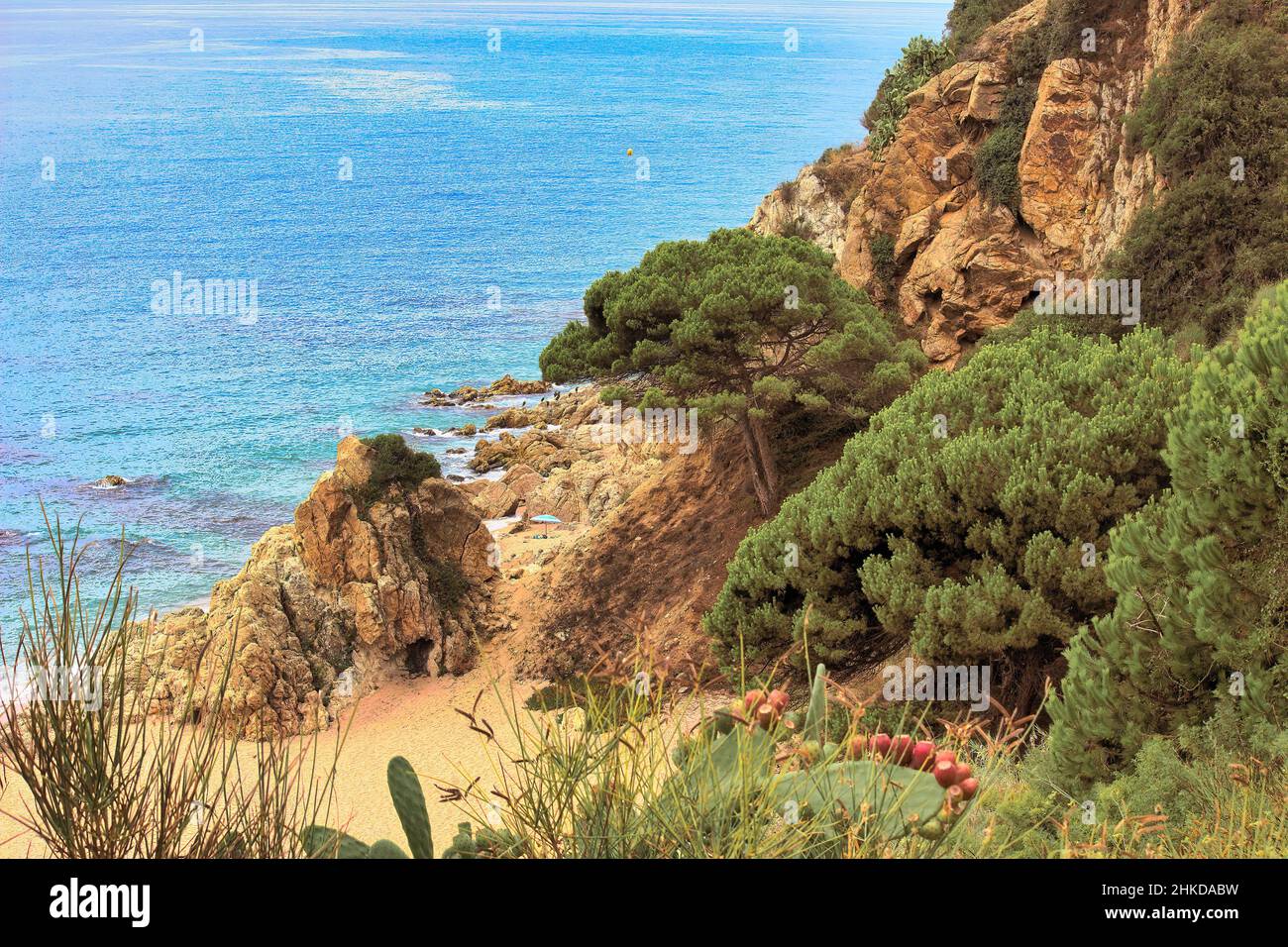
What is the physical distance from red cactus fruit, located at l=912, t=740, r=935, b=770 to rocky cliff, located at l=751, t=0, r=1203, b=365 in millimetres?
23630

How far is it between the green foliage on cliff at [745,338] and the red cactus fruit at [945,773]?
19799 millimetres

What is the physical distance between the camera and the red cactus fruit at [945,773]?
392cm

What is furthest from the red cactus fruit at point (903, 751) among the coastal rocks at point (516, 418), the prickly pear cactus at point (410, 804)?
the coastal rocks at point (516, 418)

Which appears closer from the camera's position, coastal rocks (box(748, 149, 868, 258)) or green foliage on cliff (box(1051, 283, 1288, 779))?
green foliage on cliff (box(1051, 283, 1288, 779))

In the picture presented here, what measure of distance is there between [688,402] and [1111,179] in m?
11.2

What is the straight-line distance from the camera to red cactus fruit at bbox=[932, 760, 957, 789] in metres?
3.92

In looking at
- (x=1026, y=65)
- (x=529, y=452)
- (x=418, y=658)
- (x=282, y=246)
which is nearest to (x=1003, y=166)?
(x=1026, y=65)

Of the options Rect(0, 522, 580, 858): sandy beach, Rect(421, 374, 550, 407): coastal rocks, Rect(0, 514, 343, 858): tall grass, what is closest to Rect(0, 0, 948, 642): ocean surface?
Rect(421, 374, 550, 407): coastal rocks

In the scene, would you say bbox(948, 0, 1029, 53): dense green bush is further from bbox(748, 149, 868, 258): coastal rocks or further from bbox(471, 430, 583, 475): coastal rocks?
bbox(471, 430, 583, 475): coastal rocks

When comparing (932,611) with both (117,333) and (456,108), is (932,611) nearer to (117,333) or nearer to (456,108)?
(117,333)

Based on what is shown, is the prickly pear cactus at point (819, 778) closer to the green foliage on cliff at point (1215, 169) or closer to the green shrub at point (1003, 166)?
the green foliage on cliff at point (1215, 169)

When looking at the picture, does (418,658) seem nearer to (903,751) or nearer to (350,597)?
(350,597)
